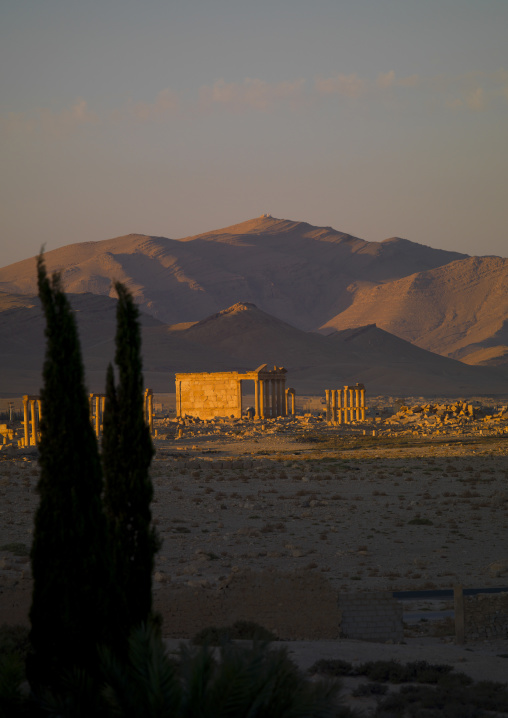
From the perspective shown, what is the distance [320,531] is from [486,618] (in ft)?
22.0

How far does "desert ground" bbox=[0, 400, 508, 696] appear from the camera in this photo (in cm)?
1002

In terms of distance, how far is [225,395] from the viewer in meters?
50.9

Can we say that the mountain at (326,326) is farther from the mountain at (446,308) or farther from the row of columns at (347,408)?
the row of columns at (347,408)

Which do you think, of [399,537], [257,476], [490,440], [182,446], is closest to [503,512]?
[399,537]

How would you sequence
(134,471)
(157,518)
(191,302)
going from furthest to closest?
(191,302), (157,518), (134,471)

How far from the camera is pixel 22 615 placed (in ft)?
32.8

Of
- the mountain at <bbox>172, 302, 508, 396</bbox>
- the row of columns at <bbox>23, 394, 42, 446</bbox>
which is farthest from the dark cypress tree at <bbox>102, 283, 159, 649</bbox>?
the mountain at <bbox>172, 302, 508, 396</bbox>

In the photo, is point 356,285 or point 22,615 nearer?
point 22,615

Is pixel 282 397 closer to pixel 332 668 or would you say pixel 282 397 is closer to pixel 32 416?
pixel 32 416

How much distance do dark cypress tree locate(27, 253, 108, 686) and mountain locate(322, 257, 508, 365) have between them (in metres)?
141

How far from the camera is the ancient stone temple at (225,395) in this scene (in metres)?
49.9

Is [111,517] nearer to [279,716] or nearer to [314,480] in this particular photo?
[279,716]

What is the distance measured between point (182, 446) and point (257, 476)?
13.1 meters

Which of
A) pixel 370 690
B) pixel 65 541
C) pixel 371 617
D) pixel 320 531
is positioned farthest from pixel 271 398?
pixel 65 541
